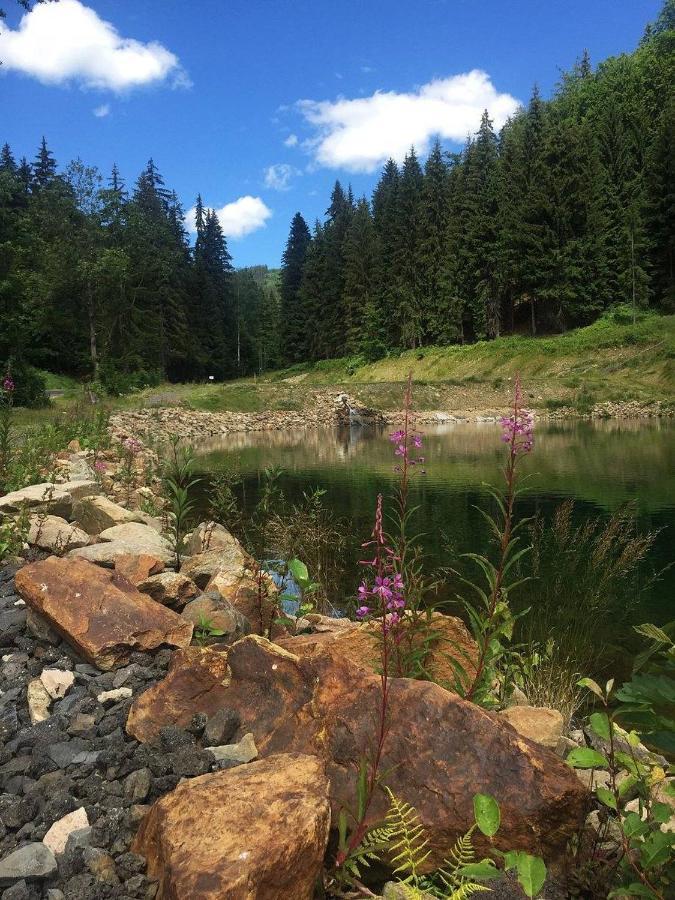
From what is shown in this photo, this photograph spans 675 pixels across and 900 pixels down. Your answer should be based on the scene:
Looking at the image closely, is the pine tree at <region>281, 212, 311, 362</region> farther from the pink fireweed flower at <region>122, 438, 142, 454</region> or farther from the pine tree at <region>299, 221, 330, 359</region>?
the pink fireweed flower at <region>122, 438, 142, 454</region>

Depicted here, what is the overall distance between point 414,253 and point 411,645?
63.5 meters

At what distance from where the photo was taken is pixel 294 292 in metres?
80.9

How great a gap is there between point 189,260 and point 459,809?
265ft

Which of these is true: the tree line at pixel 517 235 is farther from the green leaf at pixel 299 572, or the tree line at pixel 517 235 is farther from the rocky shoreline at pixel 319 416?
the green leaf at pixel 299 572

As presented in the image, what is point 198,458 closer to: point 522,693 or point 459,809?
point 522,693

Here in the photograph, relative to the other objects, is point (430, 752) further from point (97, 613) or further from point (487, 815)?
point (97, 613)

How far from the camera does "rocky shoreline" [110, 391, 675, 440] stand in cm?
3306

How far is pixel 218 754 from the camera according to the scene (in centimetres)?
282

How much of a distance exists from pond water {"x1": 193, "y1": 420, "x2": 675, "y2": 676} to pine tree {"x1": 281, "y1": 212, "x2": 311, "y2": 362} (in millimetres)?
48639

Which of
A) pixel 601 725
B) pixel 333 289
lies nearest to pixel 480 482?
pixel 601 725

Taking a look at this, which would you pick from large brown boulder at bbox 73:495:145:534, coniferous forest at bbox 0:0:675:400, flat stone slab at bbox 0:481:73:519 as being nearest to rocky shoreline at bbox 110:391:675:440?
coniferous forest at bbox 0:0:675:400

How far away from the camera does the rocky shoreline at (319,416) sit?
33.1 m

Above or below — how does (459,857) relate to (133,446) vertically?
below

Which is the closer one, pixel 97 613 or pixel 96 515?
pixel 97 613
